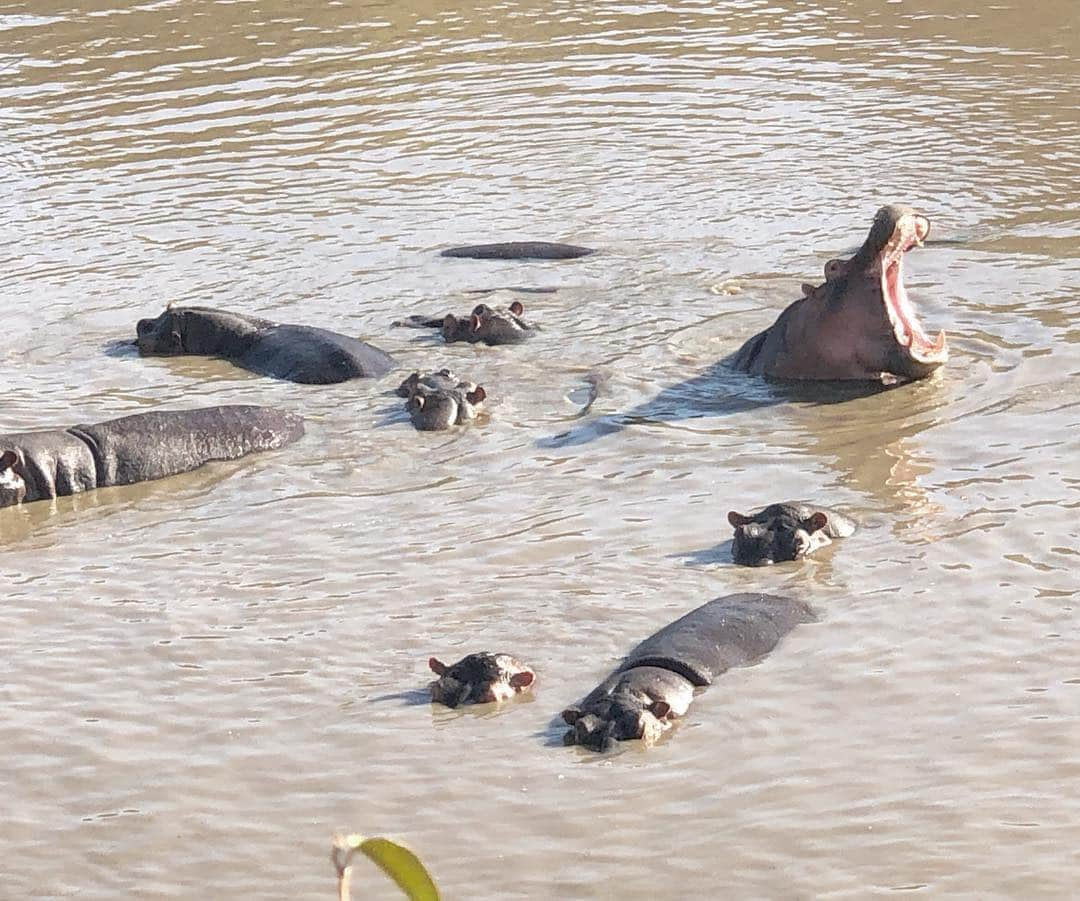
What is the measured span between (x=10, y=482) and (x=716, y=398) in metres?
3.14

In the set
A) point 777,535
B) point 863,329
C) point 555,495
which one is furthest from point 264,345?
point 777,535

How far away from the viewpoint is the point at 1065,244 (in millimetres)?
10922

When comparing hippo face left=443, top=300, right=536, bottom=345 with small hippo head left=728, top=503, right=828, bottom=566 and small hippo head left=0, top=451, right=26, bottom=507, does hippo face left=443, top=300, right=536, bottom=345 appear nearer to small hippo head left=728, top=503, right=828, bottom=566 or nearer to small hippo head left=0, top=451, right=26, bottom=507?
small hippo head left=0, top=451, right=26, bottom=507

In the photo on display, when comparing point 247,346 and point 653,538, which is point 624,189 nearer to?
point 247,346

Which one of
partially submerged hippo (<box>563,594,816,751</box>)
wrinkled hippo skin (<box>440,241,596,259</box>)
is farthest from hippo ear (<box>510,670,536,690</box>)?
wrinkled hippo skin (<box>440,241,596,259</box>)

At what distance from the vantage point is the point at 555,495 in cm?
772

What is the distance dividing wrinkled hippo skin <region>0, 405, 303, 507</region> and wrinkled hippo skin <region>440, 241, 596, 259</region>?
3.17 meters

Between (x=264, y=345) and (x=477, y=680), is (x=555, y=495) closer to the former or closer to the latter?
(x=477, y=680)

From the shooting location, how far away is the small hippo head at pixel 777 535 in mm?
6645

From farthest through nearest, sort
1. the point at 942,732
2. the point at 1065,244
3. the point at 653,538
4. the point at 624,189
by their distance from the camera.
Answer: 1. the point at 624,189
2. the point at 1065,244
3. the point at 653,538
4. the point at 942,732

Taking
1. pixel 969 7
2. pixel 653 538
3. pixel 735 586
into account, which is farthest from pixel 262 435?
pixel 969 7

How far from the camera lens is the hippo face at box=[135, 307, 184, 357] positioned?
33.4ft

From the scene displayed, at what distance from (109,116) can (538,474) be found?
8852mm

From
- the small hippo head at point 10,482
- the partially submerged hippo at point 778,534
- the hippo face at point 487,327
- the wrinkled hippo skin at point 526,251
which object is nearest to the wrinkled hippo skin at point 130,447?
the small hippo head at point 10,482
